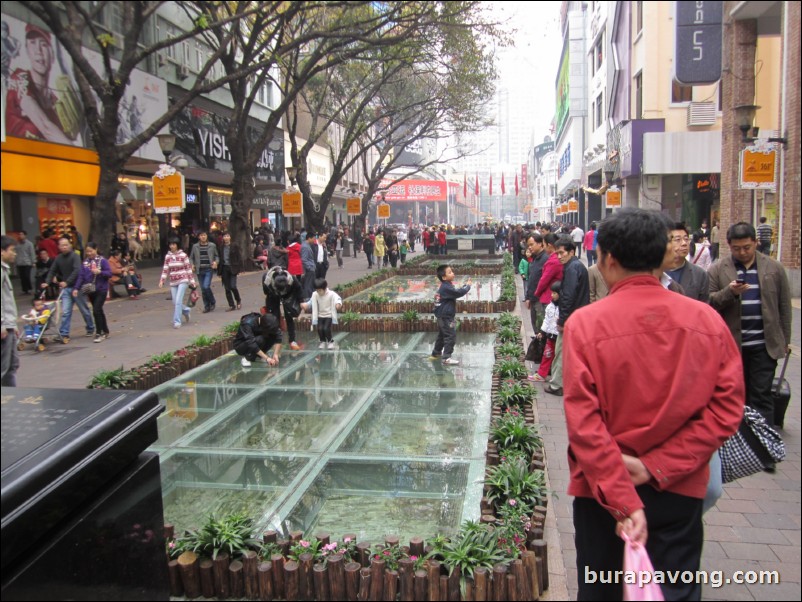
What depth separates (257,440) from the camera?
20.3ft

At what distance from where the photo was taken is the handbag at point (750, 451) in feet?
8.64

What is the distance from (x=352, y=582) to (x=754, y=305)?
344 centimetres

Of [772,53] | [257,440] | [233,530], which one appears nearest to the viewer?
[233,530]

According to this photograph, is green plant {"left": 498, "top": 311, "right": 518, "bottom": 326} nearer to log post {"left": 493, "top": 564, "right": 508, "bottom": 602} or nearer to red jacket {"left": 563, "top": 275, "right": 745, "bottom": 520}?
log post {"left": 493, "top": 564, "right": 508, "bottom": 602}

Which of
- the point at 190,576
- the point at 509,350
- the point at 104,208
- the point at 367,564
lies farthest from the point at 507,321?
the point at 104,208

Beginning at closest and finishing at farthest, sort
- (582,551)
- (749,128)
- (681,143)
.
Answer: (582,551) < (749,128) < (681,143)

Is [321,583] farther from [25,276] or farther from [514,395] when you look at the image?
[25,276]

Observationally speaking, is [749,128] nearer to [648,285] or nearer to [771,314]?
[771,314]

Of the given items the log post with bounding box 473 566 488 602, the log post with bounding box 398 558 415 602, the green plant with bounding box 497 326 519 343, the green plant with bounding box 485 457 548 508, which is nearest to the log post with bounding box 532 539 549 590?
the log post with bounding box 473 566 488 602

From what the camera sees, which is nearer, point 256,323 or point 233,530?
point 233,530

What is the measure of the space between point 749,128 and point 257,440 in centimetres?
939

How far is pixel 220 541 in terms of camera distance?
11.8 feet

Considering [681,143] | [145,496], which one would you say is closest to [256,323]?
[145,496]

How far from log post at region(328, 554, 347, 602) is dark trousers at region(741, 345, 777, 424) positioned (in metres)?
3.23
